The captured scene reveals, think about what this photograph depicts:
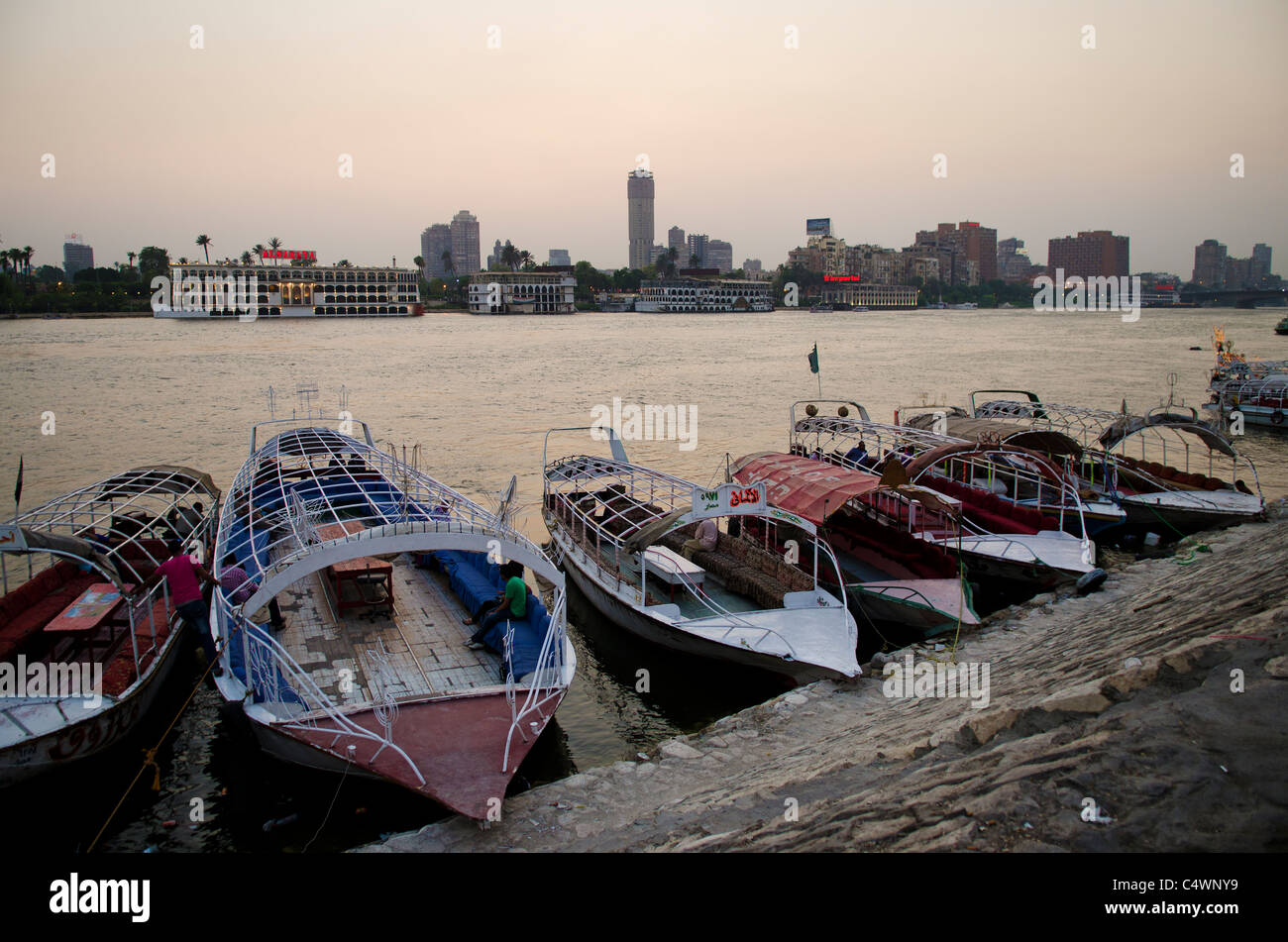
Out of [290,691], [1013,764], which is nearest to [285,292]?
[290,691]

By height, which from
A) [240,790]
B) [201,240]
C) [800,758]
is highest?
[201,240]

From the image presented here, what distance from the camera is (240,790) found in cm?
917

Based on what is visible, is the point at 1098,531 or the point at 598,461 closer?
the point at 598,461

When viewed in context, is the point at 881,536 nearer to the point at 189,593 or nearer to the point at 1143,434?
the point at 189,593

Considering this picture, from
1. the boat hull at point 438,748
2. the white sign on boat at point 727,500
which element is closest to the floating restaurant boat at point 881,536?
the white sign on boat at point 727,500

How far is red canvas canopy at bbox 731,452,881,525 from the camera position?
13.3 metres

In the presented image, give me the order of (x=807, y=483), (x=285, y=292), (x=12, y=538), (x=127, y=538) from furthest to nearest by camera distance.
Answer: (x=285, y=292), (x=807, y=483), (x=127, y=538), (x=12, y=538)

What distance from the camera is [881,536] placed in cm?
1555

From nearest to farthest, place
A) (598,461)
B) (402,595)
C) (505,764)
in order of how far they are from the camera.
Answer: (505,764), (402,595), (598,461)

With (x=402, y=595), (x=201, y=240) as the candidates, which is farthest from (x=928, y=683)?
(x=201, y=240)

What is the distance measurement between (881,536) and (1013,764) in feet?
32.3
